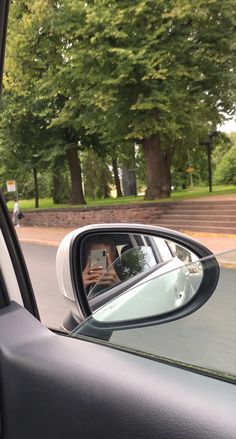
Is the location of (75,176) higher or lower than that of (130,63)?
lower

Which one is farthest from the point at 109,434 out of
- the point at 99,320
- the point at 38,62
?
the point at 38,62

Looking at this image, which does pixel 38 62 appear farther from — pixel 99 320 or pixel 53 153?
pixel 99 320

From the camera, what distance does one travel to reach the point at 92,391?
1.46m


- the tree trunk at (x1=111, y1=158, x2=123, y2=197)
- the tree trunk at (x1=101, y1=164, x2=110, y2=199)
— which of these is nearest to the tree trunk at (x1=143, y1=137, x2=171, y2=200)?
the tree trunk at (x1=111, y1=158, x2=123, y2=197)

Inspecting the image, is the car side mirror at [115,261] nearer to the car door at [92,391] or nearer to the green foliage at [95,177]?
the car door at [92,391]

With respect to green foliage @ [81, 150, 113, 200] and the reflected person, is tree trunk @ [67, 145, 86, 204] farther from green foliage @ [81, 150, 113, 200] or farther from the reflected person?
the reflected person

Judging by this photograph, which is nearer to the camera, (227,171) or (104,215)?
(104,215)

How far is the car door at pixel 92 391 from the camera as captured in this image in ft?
3.96

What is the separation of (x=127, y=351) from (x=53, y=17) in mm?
16161

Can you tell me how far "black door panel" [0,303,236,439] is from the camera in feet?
3.95

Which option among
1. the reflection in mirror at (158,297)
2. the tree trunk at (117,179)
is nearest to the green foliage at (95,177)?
the tree trunk at (117,179)

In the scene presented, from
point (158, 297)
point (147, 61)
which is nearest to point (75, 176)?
point (147, 61)

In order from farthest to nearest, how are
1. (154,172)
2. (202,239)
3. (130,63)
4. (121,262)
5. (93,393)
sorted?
(154,172) < (130,63) < (202,239) < (121,262) < (93,393)

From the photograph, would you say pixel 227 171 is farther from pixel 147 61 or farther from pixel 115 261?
pixel 115 261
